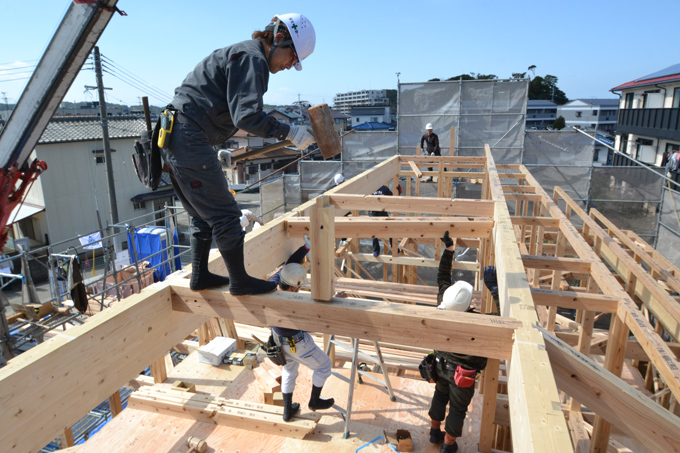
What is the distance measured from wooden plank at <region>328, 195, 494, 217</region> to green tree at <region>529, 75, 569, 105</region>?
253 feet

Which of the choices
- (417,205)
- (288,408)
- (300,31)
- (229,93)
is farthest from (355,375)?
(300,31)

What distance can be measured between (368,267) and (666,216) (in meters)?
10.5

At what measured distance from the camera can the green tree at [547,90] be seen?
71.8 metres

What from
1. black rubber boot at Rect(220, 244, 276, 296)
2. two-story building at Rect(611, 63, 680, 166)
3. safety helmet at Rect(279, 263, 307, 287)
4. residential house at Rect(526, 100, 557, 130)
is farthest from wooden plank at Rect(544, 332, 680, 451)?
residential house at Rect(526, 100, 557, 130)

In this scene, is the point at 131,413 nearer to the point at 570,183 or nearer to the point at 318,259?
the point at 318,259

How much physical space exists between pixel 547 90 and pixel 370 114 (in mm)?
33620

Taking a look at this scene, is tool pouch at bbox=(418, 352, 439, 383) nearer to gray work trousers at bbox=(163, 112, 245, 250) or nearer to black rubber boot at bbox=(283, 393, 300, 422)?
black rubber boot at bbox=(283, 393, 300, 422)

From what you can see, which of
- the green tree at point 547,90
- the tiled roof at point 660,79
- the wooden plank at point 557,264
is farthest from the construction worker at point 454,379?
the green tree at point 547,90

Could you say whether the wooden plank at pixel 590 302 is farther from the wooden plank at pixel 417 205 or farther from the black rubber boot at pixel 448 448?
the black rubber boot at pixel 448 448

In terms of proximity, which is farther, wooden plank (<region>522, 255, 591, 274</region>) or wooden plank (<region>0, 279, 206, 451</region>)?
wooden plank (<region>522, 255, 591, 274</region>)

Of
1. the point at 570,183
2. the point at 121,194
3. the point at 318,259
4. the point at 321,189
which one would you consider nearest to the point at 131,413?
the point at 318,259

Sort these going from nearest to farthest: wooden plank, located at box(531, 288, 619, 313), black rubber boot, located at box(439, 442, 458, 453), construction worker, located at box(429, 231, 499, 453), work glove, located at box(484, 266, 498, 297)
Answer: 1. wooden plank, located at box(531, 288, 619, 313)
2. construction worker, located at box(429, 231, 499, 453)
3. black rubber boot, located at box(439, 442, 458, 453)
4. work glove, located at box(484, 266, 498, 297)

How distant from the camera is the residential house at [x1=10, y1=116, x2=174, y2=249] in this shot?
19.1 m

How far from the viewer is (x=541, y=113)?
193 feet
